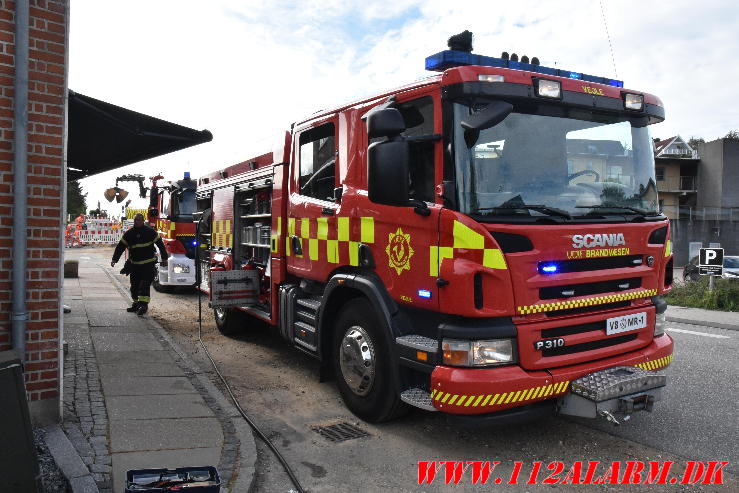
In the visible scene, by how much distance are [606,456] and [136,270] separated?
8079 millimetres

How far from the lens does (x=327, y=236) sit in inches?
206

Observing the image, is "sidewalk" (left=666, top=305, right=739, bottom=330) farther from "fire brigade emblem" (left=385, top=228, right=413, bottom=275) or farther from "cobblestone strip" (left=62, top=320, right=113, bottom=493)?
"cobblestone strip" (left=62, top=320, right=113, bottom=493)

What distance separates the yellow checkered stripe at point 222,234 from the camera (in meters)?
8.17

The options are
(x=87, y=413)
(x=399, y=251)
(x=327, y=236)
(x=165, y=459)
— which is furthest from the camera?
(x=327, y=236)

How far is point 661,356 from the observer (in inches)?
177

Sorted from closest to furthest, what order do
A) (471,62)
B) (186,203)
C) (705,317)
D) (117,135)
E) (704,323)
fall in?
(471,62)
(117,135)
(704,323)
(705,317)
(186,203)

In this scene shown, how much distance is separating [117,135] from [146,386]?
3.50m

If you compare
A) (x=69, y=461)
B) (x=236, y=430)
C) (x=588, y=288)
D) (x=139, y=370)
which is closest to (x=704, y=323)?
(x=588, y=288)

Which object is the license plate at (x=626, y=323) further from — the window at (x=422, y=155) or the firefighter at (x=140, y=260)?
the firefighter at (x=140, y=260)

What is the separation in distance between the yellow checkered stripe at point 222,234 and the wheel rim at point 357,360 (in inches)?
146

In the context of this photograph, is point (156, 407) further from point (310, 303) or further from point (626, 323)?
point (626, 323)

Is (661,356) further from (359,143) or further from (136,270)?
(136,270)

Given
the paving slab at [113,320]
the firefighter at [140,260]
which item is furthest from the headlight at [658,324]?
the firefighter at [140,260]

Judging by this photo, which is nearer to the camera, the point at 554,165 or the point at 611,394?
the point at 611,394
